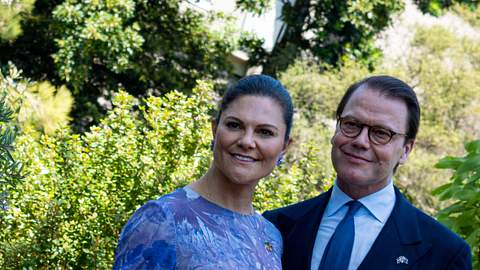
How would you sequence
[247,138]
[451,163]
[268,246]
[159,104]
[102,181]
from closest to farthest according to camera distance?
1. [247,138]
2. [268,246]
3. [451,163]
4. [102,181]
5. [159,104]

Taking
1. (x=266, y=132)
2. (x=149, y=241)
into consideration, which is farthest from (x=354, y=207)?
(x=149, y=241)

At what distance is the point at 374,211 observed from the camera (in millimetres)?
3629

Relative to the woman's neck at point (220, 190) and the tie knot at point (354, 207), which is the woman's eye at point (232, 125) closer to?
the woman's neck at point (220, 190)

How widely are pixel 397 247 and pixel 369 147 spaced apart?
442 millimetres

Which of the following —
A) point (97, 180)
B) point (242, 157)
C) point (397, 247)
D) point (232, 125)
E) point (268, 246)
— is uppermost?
point (232, 125)

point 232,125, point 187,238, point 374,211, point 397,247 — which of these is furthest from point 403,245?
point 187,238

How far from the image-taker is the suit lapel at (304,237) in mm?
3612

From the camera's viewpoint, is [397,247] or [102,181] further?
[102,181]

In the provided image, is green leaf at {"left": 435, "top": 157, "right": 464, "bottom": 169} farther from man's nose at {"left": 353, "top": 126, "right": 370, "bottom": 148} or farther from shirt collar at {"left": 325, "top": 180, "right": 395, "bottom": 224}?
man's nose at {"left": 353, "top": 126, "right": 370, "bottom": 148}

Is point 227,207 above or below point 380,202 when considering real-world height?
below

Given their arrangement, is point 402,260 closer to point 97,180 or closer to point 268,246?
point 268,246

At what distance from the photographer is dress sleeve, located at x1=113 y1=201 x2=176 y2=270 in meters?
2.88

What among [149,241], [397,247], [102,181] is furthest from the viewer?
[102,181]

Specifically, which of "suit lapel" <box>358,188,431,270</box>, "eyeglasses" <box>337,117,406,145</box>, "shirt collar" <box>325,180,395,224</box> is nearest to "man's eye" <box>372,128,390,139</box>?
"eyeglasses" <box>337,117,406,145</box>
